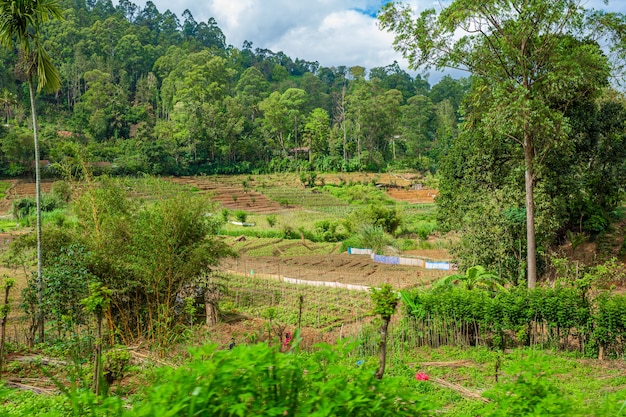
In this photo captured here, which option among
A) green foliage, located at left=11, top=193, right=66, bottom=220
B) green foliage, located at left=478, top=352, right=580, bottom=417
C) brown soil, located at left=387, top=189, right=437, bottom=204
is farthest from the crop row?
brown soil, located at left=387, top=189, right=437, bottom=204

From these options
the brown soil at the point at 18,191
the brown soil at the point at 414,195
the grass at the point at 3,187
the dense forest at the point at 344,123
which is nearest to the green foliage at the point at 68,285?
the dense forest at the point at 344,123

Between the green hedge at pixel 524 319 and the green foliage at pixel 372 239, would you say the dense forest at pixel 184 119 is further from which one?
the green hedge at pixel 524 319

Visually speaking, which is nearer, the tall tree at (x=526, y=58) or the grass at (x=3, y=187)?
the tall tree at (x=526, y=58)

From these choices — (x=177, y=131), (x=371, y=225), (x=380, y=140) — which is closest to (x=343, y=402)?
(x=371, y=225)

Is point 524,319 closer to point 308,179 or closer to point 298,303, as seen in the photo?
point 298,303

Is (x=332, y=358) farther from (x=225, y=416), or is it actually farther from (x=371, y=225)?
(x=371, y=225)

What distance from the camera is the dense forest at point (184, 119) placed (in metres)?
42.9

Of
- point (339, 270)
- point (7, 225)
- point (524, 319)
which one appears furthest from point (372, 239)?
point (7, 225)

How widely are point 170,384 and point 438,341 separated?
23.8 feet

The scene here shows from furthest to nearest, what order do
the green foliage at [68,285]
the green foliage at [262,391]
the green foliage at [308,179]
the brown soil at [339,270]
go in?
the green foliage at [308,179] → the brown soil at [339,270] → the green foliage at [68,285] → the green foliage at [262,391]

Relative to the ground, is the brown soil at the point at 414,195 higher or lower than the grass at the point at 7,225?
higher

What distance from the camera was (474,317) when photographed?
8047 millimetres

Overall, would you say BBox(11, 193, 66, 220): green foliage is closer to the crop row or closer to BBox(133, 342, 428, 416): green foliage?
the crop row

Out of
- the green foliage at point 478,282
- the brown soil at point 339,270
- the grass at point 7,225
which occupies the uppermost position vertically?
the green foliage at point 478,282
